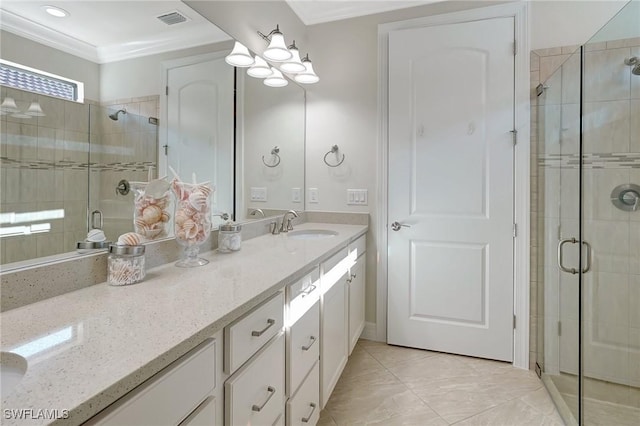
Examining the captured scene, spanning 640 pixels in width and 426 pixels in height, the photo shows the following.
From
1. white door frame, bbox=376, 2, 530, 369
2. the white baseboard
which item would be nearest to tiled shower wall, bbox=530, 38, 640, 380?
white door frame, bbox=376, 2, 530, 369

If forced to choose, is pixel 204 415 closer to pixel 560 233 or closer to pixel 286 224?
pixel 286 224

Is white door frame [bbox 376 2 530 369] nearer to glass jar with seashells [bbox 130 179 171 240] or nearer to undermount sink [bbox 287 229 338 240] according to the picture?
undermount sink [bbox 287 229 338 240]

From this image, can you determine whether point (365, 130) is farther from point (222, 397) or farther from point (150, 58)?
point (222, 397)

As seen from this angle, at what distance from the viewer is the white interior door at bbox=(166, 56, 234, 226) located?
146 cm

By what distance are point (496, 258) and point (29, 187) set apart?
2.43 m

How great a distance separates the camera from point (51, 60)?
37.8 inches

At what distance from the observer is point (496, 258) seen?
2270mm

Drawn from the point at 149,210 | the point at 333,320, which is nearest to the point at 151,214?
the point at 149,210

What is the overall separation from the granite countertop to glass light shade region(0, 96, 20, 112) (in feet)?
1.66

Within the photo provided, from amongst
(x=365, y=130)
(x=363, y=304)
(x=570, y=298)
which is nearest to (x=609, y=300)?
(x=570, y=298)

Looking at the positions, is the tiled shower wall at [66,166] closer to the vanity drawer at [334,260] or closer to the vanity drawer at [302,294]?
the vanity drawer at [302,294]

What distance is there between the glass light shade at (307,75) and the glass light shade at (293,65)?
9cm

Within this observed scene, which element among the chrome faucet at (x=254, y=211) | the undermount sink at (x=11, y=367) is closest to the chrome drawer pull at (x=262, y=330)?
the undermount sink at (x=11, y=367)

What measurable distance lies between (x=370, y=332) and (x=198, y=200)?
6.05ft
